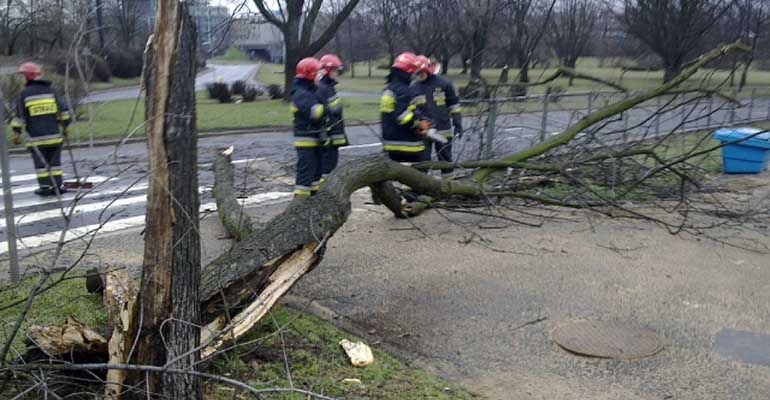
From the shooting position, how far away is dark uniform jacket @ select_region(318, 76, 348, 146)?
861cm

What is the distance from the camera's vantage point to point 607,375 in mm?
4500

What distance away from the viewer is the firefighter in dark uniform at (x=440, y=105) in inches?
352

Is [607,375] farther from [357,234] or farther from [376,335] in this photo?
[357,234]

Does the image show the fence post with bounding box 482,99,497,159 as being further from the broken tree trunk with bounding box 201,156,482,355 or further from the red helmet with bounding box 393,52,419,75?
the broken tree trunk with bounding box 201,156,482,355

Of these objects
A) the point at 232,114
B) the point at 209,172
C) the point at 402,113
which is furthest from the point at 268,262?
the point at 232,114

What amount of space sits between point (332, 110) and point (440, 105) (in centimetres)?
140

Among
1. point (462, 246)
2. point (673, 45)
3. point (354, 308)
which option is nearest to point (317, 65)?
point (462, 246)

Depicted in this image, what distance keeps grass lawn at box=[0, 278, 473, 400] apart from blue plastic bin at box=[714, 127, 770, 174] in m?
7.98

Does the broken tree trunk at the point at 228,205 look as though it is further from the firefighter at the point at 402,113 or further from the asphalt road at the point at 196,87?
the firefighter at the point at 402,113

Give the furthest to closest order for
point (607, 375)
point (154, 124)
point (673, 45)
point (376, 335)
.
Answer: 1. point (673, 45)
2. point (376, 335)
3. point (607, 375)
4. point (154, 124)

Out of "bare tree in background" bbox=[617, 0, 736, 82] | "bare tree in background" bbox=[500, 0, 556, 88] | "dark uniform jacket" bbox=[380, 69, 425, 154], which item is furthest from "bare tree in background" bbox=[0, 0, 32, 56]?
"bare tree in background" bbox=[617, 0, 736, 82]

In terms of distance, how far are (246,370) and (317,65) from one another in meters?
4.85

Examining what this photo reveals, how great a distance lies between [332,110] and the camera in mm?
8672

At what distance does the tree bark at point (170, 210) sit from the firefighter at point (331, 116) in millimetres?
5032
